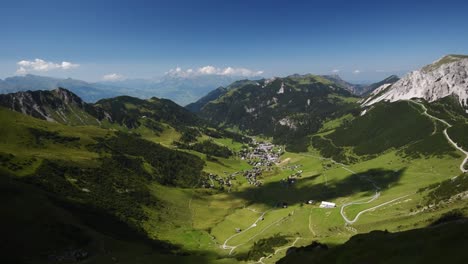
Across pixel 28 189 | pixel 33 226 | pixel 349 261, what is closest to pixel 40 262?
pixel 33 226

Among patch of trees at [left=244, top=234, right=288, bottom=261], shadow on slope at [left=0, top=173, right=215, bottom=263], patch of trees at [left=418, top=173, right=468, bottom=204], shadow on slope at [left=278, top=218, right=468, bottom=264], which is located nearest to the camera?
shadow on slope at [left=278, top=218, right=468, bottom=264]

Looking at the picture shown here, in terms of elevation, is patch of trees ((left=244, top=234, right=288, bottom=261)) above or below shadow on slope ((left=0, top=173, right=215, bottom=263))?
below

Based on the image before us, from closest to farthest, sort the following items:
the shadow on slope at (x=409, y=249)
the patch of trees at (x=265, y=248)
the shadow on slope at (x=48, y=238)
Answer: the shadow on slope at (x=409, y=249)
the shadow on slope at (x=48, y=238)
the patch of trees at (x=265, y=248)

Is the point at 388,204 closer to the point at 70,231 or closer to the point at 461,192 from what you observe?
the point at 461,192

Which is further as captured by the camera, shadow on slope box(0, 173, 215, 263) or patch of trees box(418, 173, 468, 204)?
patch of trees box(418, 173, 468, 204)

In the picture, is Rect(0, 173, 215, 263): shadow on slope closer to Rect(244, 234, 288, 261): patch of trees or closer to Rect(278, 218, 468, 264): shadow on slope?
Rect(244, 234, 288, 261): patch of trees

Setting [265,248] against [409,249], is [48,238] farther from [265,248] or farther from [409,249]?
[409,249]

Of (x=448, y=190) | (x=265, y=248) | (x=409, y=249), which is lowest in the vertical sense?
(x=265, y=248)

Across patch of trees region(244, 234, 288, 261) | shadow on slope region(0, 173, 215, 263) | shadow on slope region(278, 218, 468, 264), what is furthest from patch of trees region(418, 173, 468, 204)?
shadow on slope region(0, 173, 215, 263)

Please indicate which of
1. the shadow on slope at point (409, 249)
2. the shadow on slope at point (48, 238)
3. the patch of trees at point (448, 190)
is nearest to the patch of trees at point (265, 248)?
the shadow on slope at point (48, 238)

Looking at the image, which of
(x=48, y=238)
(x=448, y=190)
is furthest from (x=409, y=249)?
(x=48, y=238)

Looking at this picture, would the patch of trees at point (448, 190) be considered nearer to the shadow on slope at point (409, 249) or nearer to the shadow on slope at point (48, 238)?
the shadow on slope at point (409, 249)
